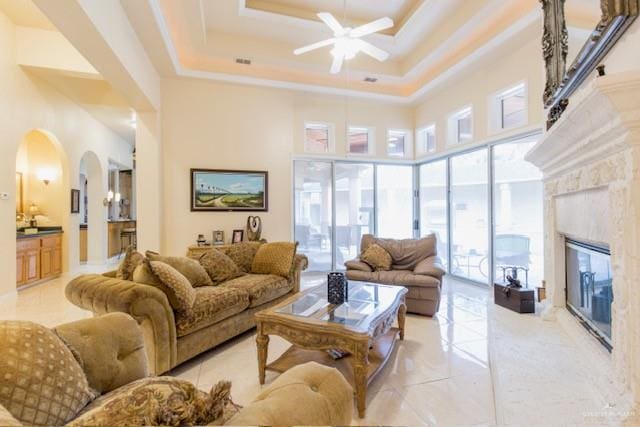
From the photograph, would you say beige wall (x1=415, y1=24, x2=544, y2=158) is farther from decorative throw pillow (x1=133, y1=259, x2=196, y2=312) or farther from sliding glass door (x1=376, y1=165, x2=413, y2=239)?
decorative throw pillow (x1=133, y1=259, x2=196, y2=312)

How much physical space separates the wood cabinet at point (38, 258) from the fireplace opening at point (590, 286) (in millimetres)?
6914

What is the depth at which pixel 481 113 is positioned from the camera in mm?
4922

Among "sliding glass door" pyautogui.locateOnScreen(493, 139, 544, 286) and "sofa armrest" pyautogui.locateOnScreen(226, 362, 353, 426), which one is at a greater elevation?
"sliding glass door" pyautogui.locateOnScreen(493, 139, 544, 286)

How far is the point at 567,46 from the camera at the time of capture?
8.53ft

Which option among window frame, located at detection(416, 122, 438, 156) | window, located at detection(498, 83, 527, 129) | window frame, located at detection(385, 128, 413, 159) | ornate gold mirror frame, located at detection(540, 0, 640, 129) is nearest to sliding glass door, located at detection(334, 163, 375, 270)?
window frame, located at detection(385, 128, 413, 159)

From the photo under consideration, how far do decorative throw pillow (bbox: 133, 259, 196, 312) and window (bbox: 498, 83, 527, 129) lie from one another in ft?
14.3

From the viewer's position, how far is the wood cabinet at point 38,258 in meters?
5.04

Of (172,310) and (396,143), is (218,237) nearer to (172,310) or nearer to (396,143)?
(172,310)

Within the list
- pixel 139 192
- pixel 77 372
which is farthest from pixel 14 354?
pixel 139 192

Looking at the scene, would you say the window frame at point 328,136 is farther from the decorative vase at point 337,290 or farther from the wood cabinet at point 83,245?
the wood cabinet at point 83,245

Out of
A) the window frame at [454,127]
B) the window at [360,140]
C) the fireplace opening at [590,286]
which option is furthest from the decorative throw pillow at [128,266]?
the window frame at [454,127]

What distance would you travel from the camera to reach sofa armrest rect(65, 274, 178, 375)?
7.24 ft

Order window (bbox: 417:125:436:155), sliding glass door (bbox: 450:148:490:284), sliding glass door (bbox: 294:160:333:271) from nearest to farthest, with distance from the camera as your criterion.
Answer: sliding glass door (bbox: 450:148:490:284)
sliding glass door (bbox: 294:160:333:271)
window (bbox: 417:125:436:155)

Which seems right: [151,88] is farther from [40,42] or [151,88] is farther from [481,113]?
[481,113]
